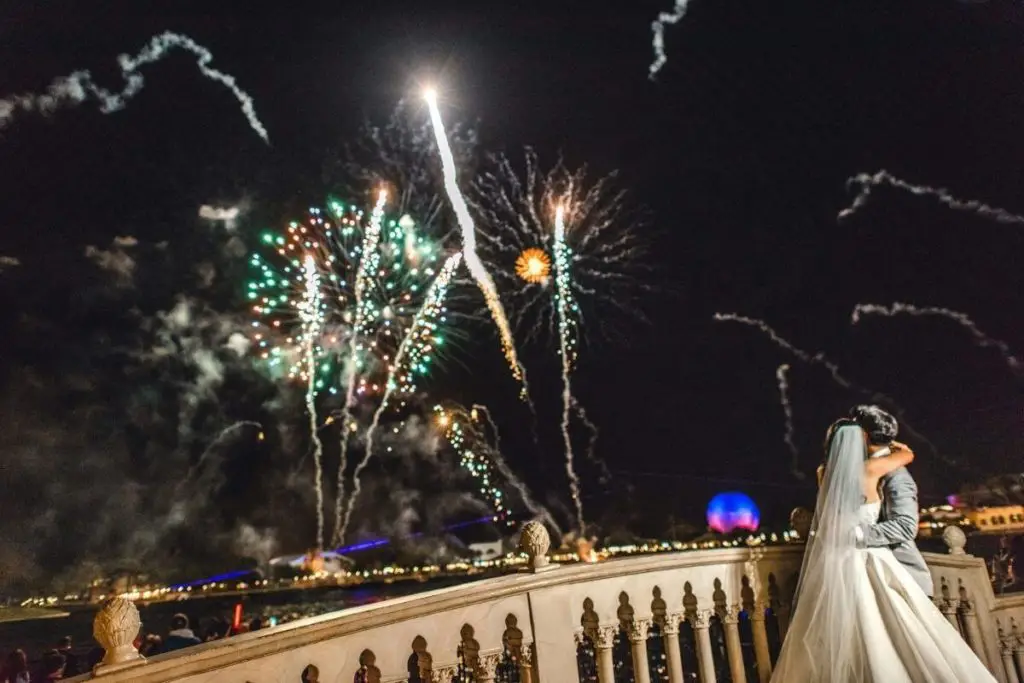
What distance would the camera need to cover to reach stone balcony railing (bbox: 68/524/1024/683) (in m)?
3.40

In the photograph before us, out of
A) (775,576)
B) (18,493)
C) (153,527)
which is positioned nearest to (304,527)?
(153,527)

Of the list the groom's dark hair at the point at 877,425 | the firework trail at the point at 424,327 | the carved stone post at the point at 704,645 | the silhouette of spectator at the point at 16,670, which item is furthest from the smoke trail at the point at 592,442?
the groom's dark hair at the point at 877,425

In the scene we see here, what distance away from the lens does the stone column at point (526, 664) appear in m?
4.46

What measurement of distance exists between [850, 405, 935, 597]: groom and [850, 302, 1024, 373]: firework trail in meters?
19.0

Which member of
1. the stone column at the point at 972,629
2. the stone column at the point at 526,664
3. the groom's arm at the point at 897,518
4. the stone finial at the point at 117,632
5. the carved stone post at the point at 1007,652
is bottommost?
the carved stone post at the point at 1007,652

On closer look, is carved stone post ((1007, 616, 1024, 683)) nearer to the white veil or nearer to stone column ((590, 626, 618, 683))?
the white veil

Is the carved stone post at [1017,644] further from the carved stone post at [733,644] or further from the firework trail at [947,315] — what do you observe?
the firework trail at [947,315]

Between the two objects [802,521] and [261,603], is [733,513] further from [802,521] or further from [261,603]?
[261,603]

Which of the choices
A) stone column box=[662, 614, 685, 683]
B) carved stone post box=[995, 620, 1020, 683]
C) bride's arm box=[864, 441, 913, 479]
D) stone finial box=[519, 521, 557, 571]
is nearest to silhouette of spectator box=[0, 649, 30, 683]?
stone finial box=[519, 521, 557, 571]

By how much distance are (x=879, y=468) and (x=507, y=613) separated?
2.74 m

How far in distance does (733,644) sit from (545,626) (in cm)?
154

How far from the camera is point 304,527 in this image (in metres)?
62.9

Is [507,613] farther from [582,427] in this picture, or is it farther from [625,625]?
[582,427]

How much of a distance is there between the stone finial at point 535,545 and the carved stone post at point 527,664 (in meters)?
0.49
